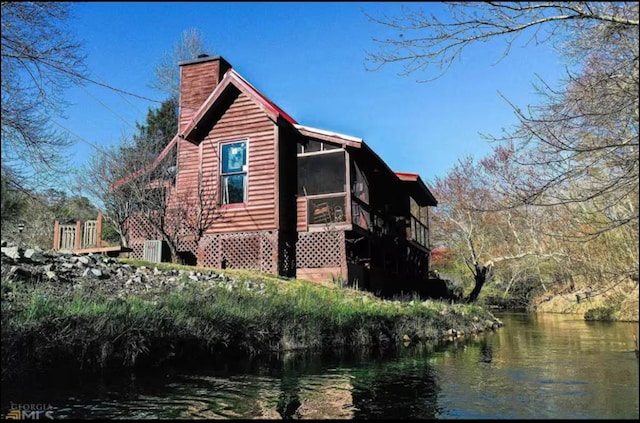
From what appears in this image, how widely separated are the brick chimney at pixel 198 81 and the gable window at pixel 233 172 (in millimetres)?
2944

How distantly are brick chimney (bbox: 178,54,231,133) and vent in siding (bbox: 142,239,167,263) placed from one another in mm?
5139

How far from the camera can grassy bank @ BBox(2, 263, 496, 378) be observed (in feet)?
19.6

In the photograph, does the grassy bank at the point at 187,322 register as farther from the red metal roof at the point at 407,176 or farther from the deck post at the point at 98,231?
the red metal roof at the point at 407,176

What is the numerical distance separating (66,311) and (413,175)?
16985 millimetres

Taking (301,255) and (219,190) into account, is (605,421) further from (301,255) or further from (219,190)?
(219,190)

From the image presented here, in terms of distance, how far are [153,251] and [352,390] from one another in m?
11.8

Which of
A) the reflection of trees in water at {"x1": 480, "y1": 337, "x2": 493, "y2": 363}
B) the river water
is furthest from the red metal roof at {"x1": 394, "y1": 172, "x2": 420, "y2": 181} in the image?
the river water

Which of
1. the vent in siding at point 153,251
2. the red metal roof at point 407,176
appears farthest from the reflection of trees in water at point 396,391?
the red metal roof at point 407,176

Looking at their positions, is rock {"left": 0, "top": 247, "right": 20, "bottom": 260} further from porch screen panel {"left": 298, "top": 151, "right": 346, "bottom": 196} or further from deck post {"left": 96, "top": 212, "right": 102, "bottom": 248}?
porch screen panel {"left": 298, "top": 151, "right": 346, "bottom": 196}

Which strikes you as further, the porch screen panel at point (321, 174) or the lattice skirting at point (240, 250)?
the porch screen panel at point (321, 174)

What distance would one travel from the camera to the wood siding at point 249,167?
16422mm

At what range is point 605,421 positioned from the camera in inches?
128

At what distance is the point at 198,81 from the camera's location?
1964cm

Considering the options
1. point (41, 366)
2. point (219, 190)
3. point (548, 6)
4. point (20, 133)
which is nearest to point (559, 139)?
point (548, 6)
